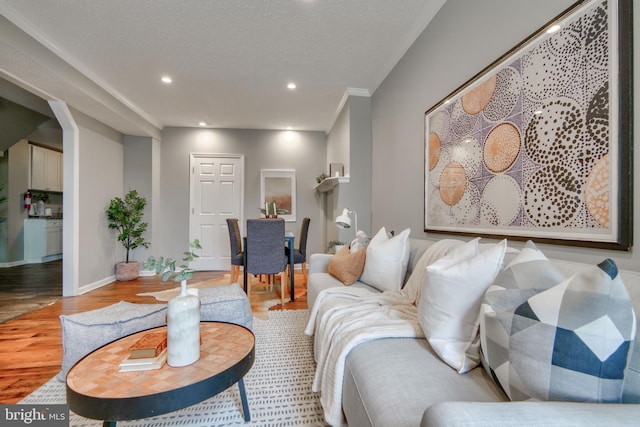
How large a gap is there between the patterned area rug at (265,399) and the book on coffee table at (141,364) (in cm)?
52

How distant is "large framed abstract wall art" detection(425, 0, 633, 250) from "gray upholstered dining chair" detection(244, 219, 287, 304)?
1.91 m

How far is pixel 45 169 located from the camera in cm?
589

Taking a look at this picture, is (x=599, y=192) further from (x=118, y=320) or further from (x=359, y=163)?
(x=359, y=163)

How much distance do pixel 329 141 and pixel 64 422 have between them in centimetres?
466

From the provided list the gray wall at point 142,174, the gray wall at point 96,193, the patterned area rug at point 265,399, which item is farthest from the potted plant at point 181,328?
the gray wall at point 142,174

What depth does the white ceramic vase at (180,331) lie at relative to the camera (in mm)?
1031

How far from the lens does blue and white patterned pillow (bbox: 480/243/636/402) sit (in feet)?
1.95

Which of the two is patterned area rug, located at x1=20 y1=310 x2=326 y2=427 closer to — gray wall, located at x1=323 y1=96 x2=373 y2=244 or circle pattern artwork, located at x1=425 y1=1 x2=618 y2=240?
circle pattern artwork, located at x1=425 y1=1 x2=618 y2=240

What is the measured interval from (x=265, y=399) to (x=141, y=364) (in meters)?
0.73

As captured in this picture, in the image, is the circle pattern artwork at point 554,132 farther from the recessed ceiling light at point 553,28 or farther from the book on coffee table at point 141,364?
the book on coffee table at point 141,364

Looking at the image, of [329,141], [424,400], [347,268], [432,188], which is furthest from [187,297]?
[329,141]

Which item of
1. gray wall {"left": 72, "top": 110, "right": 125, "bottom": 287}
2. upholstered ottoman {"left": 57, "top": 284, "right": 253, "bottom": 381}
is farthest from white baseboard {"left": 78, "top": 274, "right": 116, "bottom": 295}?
upholstered ottoman {"left": 57, "top": 284, "right": 253, "bottom": 381}

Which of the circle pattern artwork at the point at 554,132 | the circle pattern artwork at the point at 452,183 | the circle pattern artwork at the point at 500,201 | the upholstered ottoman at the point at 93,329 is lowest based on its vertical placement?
the upholstered ottoman at the point at 93,329

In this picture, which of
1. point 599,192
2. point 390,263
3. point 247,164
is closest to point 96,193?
point 247,164
